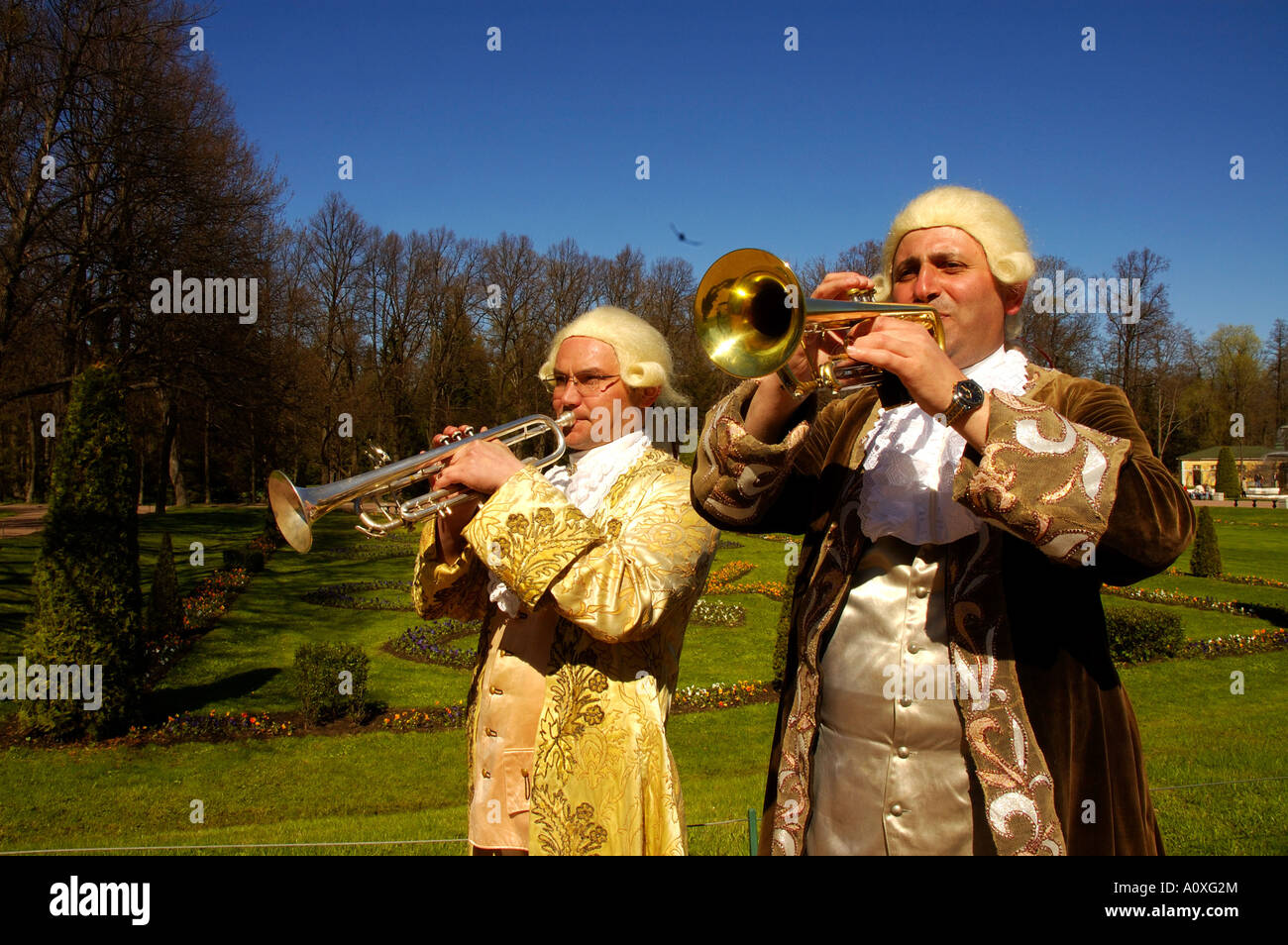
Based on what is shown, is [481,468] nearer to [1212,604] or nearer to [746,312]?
[746,312]

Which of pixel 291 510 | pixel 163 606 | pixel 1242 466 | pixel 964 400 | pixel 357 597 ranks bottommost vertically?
pixel 357 597

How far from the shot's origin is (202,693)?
10.8m

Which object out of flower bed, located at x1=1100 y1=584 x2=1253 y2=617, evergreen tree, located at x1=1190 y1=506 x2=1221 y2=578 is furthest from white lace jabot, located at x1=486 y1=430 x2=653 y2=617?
evergreen tree, located at x1=1190 y1=506 x2=1221 y2=578

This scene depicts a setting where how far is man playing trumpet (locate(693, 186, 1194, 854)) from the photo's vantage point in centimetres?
168

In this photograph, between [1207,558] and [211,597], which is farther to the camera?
[1207,558]

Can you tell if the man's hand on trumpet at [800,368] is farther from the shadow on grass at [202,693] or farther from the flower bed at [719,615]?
the flower bed at [719,615]

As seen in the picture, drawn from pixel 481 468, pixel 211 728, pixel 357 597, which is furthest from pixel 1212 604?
pixel 481 468

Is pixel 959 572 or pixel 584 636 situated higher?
pixel 959 572

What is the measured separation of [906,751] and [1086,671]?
0.41 m

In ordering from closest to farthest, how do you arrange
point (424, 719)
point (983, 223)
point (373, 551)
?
point (983, 223) < point (424, 719) < point (373, 551)

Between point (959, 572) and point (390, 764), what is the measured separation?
7.70 meters

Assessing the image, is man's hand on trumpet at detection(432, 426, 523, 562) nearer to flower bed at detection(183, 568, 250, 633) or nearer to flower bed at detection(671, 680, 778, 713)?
flower bed at detection(671, 680, 778, 713)

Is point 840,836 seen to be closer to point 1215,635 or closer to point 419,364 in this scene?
point 1215,635

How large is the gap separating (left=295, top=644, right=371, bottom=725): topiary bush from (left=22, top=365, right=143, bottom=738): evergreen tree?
1674 mm
